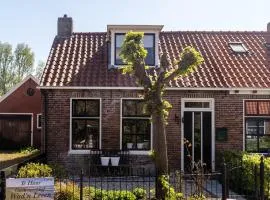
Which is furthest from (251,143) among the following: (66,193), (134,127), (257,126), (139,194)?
(66,193)

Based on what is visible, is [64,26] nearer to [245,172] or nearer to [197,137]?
[197,137]

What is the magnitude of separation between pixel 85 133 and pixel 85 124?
1.08ft

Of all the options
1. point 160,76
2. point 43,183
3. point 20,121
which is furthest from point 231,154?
point 20,121

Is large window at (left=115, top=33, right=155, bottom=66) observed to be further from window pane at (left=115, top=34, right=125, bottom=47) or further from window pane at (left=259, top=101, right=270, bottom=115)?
window pane at (left=259, top=101, right=270, bottom=115)

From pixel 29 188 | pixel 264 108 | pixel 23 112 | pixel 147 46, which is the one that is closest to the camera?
pixel 29 188

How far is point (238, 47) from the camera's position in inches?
735

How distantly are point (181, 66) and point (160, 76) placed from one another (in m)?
0.57

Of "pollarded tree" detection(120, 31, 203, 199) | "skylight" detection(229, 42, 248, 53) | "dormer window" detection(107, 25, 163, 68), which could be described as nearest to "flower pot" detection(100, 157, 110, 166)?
"dormer window" detection(107, 25, 163, 68)

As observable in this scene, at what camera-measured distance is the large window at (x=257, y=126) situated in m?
15.9

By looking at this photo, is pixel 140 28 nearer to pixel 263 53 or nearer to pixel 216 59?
pixel 216 59

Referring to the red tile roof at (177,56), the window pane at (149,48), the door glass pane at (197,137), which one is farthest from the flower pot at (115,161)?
the window pane at (149,48)

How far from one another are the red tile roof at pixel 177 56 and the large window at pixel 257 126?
78cm

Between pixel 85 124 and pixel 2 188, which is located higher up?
pixel 85 124

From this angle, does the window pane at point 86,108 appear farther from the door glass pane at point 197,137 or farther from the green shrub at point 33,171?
the green shrub at point 33,171
